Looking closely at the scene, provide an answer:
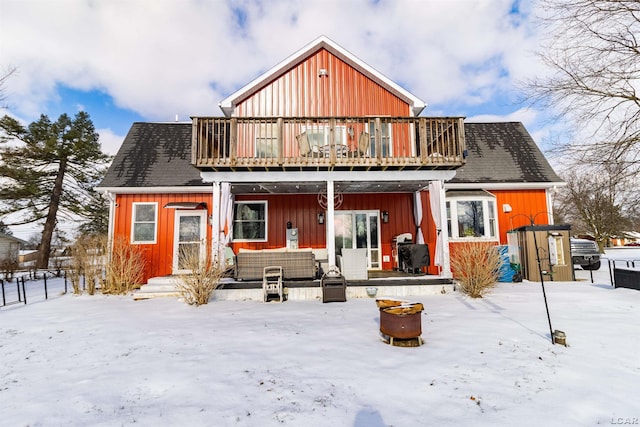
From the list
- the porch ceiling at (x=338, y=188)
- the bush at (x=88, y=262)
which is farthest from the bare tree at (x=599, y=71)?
the bush at (x=88, y=262)

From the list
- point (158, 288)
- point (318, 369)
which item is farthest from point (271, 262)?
point (318, 369)

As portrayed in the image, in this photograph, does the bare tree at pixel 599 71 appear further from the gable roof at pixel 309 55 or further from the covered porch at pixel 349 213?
the covered porch at pixel 349 213

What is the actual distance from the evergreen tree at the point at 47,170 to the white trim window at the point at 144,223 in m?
12.8

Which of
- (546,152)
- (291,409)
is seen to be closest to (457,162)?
(546,152)

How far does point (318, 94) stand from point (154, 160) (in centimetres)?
624

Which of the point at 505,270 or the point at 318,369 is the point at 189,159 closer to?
the point at 318,369

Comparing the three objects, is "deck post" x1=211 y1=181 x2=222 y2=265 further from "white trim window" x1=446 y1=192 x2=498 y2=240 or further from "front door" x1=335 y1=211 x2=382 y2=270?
"white trim window" x1=446 y1=192 x2=498 y2=240

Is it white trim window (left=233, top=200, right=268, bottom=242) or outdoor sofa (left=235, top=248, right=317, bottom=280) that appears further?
white trim window (left=233, top=200, right=268, bottom=242)

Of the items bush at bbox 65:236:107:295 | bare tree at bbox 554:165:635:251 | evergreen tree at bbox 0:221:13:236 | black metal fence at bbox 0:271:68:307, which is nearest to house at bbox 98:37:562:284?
bush at bbox 65:236:107:295

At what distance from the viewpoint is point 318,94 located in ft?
34.4

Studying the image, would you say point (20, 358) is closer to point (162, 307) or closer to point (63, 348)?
point (63, 348)

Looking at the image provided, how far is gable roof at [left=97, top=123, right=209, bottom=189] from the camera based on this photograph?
1019 cm

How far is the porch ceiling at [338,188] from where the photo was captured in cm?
896

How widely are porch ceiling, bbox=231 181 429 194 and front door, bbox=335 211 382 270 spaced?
0.93 m
